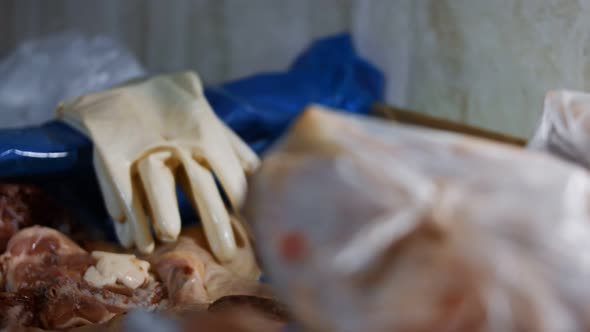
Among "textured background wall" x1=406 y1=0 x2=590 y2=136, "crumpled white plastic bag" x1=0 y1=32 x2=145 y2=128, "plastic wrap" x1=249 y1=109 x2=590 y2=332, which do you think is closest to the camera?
"plastic wrap" x1=249 y1=109 x2=590 y2=332

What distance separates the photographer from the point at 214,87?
108 centimetres

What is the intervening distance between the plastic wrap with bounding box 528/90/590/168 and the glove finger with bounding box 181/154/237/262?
0.42 metres

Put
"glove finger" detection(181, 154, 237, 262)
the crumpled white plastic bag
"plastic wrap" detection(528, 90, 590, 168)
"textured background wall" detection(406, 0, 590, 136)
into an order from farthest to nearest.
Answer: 1. the crumpled white plastic bag
2. "textured background wall" detection(406, 0, 590, 136)
3. "glove finger" detection(181, 154, 237, 262)
4. "plastic wrap" detection(528, 90, 590, 168)

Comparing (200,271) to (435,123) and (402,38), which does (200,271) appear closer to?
(435,123)

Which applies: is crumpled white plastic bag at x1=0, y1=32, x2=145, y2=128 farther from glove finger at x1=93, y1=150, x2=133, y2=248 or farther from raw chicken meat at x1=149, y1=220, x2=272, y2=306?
raw chicken meat at x1=149, y1=220, x2=272, y2=306

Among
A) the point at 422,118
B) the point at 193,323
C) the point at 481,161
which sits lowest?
the point at 422,118

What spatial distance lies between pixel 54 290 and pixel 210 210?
25 centimetres

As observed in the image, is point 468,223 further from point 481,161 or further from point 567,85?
point 567,85

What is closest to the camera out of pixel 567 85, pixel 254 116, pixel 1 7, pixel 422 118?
pixel 567 85

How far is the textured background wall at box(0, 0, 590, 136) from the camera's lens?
94 centimetres

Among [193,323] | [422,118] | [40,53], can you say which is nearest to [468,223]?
[193,323]

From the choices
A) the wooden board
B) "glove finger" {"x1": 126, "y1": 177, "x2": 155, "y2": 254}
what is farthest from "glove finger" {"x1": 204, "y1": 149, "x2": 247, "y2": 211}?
the wooden board

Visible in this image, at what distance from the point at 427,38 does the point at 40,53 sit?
0.97m

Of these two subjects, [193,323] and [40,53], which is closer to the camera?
[193,323]
